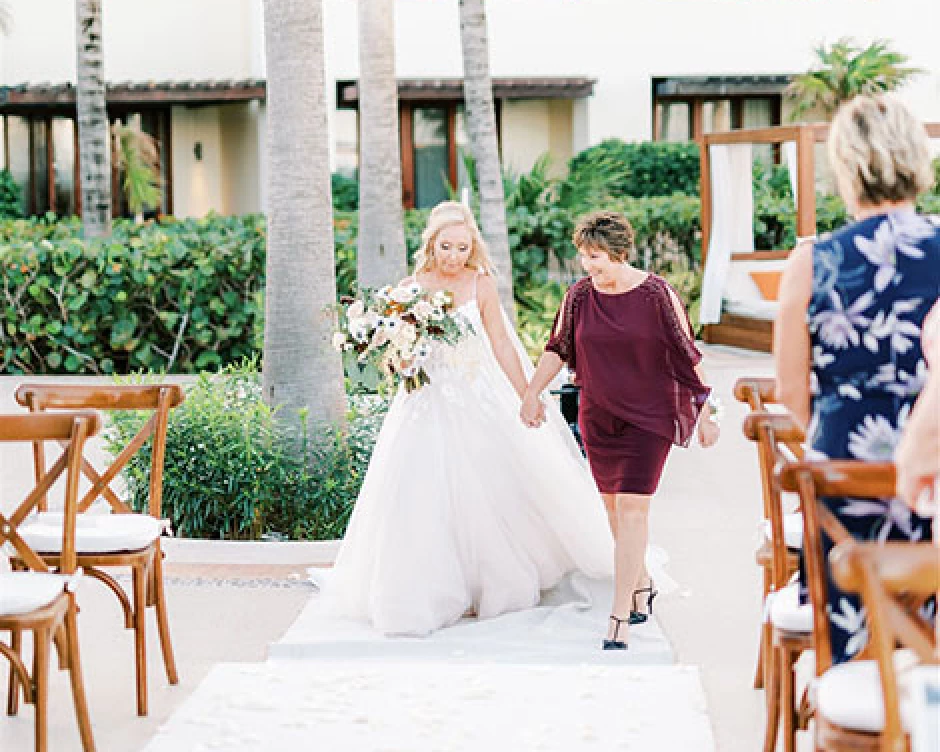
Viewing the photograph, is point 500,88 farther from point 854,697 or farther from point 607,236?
point 854,697

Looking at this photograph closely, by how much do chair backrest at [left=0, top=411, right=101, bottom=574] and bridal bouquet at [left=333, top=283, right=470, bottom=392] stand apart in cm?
204

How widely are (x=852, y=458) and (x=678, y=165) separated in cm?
2038

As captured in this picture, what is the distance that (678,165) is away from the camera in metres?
24.4

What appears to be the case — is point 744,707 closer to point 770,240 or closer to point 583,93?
point 770,240

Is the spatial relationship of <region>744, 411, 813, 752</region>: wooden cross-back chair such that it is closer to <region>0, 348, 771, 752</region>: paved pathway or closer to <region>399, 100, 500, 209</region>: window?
<region>0, 348, 771, 752</region>: paved pathway

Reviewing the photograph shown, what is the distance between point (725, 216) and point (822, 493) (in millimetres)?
14944

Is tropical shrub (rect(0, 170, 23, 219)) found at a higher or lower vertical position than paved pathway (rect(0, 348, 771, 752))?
higher

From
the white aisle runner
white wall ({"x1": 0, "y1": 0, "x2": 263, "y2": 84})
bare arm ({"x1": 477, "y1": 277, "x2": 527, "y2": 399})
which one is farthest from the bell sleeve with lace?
white wall ({"x1": 0, "y1": 0, "x2": 263, "y2": 84})

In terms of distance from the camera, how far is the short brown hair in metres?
6.53

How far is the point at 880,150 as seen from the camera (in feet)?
13.5

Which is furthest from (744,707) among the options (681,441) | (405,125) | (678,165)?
(405,125)

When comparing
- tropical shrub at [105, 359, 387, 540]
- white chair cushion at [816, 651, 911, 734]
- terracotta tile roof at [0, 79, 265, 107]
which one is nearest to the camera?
white chair cushion at [816, 651, 911, 734]

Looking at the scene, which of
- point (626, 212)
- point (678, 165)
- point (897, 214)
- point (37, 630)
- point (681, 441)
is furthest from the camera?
point (678, 165)

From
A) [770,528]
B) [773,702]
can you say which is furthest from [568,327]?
[773,702]
